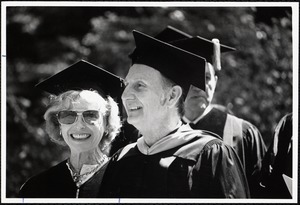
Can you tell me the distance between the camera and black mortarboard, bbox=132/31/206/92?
4.74 metres

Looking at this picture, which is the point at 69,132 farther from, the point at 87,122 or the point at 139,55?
the point at 139,55

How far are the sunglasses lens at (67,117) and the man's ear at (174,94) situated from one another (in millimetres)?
797

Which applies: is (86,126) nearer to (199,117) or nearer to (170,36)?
(199,117)

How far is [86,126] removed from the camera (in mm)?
4875

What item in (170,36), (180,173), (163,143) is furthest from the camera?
(170,36)

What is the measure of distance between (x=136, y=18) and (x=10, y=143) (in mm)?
2217

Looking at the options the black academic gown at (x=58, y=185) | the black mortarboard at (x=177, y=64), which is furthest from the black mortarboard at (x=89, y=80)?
the black academic gown at (x=58, y=185)

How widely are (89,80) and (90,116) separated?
1.04ft

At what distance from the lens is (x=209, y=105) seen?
203 inches

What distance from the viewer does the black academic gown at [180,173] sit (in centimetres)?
457

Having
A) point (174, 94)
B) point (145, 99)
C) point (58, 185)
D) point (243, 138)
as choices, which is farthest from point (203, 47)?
point (58, 185)

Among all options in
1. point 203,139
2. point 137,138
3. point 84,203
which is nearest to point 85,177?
point 84,203

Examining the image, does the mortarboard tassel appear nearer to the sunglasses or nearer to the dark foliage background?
the dark foliage background

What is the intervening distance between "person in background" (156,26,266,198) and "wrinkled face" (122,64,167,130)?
0.24 metres
